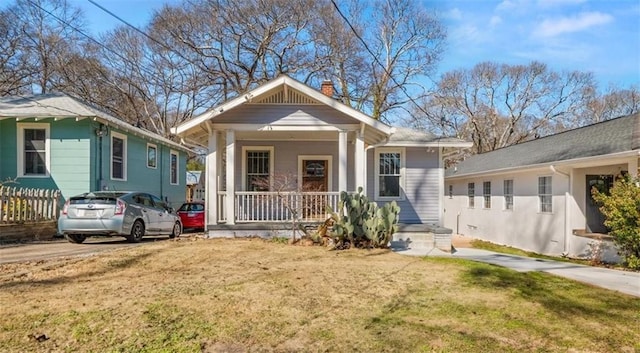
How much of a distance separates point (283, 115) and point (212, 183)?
2.72 m

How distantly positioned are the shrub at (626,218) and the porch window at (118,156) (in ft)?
48.7

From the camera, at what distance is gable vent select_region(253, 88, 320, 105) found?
11.5m

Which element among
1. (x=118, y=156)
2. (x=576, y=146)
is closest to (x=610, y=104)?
(x=576, y=146)

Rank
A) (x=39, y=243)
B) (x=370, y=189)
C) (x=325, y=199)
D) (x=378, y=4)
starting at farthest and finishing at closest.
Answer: (x=378, y=4) < (x=370, y=189) < (x=325, y=199) < (x=39, y=243)

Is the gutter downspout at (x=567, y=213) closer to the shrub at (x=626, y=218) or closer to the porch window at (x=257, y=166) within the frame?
the shrub at (x=626, y=218)

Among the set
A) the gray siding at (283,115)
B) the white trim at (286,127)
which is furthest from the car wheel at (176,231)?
the gray siding at (283,115)

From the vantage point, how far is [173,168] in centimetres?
2117

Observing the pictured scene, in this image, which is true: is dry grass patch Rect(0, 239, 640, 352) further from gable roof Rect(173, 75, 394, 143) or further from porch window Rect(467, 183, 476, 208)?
porch window Rect(467, 183, 476, 208)

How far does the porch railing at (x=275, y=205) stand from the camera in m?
11.1

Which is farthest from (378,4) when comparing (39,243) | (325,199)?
(39,243)

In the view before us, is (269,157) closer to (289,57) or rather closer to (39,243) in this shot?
(39,243)

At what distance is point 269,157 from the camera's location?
14109 mm

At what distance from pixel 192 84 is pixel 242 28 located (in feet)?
19.4

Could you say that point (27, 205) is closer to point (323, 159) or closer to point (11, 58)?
point (323, 159)
